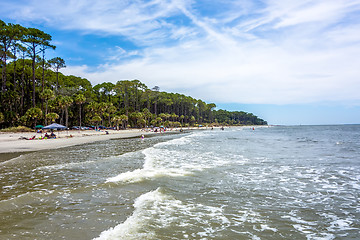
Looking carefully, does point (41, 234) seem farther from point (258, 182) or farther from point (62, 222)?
point (258, 182)

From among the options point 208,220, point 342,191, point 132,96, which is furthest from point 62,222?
point 132,96

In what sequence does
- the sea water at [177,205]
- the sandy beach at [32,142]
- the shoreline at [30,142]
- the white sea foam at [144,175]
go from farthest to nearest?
the sandy beach at [32,142], the shoreline at [30,142], the white sea foam at [144,175], the sea water at [177,205]

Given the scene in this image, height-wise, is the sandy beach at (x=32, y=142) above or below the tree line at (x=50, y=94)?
below

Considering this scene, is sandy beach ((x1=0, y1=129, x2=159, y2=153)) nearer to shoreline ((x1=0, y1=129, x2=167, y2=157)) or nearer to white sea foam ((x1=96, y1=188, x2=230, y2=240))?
shoreline ((x1=0, y1=129, x2=167, y2=157))

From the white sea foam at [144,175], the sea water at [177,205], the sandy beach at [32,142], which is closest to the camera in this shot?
the sea water at [177,205]

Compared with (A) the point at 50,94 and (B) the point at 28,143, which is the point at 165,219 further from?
(A) the point at 50,94

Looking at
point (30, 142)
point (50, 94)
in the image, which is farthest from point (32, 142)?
point (50, 94)

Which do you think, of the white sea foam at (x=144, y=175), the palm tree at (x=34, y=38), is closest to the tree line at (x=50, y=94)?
the palm tree at (x=34, y=38)

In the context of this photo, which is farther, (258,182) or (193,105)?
(193,105)

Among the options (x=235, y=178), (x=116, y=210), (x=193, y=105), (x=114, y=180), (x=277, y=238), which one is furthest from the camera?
(x=193, y=105)

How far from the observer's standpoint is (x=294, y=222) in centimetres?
550

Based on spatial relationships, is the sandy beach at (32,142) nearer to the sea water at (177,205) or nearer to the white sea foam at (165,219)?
the sea water at (177,205)

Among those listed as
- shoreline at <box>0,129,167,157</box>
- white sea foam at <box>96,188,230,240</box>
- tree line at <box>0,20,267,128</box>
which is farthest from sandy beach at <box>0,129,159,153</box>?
white sea foam at <box>96,188,230,240</box>

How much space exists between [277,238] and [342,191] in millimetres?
5368
